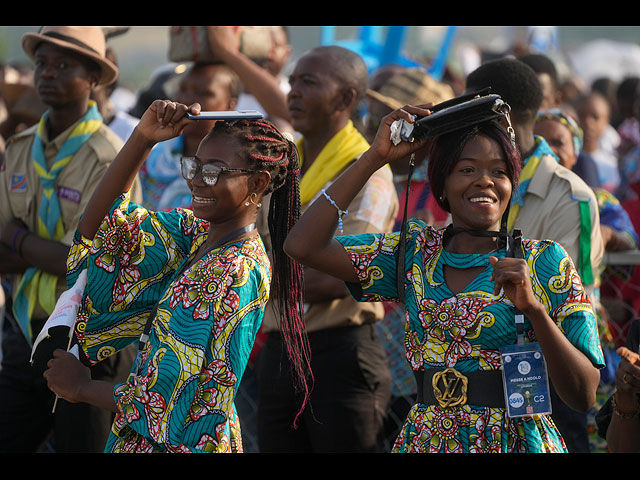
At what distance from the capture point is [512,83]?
4.40m

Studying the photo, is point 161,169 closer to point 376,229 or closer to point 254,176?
point 376,229

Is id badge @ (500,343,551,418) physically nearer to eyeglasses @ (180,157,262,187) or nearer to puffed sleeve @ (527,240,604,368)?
puffed sleeve @ (527,240,604,368)

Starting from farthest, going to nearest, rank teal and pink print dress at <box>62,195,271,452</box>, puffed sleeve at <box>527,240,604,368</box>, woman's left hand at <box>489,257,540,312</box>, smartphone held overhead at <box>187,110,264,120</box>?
smartphone held overhead at <box>187,110,264,120</box> < teal and pink print dress at <box>62,195,271,452</box> < puffed sleeve at <box>527,240,604,368</box> < woman's left hand at <box>489,257,540,312</box>

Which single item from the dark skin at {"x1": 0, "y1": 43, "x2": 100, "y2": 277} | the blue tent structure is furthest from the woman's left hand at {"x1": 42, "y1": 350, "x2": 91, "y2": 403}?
the blue tent structure

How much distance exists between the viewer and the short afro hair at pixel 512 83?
4.39 m

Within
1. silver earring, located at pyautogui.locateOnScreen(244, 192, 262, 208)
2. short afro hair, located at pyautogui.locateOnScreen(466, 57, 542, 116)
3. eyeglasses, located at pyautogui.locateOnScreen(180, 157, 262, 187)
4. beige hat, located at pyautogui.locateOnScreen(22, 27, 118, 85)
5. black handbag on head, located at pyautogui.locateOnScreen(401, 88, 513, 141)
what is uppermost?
beige hat, located at pyautogui.locateOnScreen(22, 27, 118, 85)

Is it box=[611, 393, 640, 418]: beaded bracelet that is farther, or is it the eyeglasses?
the eyeglasses

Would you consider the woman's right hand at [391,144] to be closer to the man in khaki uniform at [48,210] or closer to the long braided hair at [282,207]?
the long braided hair at [282,207]

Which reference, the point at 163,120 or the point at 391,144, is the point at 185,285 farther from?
the point at 391,144

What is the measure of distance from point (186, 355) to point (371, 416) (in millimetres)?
1577

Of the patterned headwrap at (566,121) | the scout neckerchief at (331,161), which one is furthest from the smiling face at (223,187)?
the patterned headwrap at (566,121)

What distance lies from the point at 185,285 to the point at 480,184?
1042 mm

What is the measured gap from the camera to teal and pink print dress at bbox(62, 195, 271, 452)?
10.1 ft

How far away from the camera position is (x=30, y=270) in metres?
4.69
